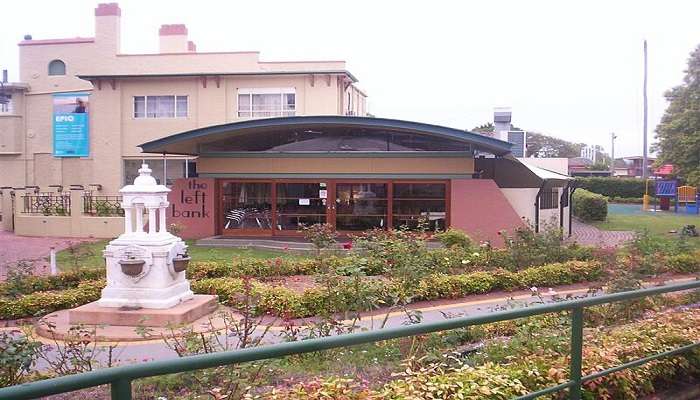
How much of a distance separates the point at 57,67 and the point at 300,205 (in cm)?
1895

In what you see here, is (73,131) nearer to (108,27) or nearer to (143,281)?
(108,27)

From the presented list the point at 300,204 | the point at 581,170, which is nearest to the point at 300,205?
the point at 300,204

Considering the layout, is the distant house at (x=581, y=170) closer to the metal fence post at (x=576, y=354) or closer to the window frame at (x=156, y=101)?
the window frame at (x=156, y=101)

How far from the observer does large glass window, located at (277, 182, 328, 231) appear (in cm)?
2186

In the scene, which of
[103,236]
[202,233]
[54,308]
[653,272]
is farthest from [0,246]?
[653,272]

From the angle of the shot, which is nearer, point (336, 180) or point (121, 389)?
point (121, 389)

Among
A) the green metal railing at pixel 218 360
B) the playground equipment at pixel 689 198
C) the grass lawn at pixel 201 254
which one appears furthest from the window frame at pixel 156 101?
the green metal railing at pixel 218 360

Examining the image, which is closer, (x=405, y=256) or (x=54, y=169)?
(x=405, y=256)

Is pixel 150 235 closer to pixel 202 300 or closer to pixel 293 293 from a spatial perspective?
pixel 202 300

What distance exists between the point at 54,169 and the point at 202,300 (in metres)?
25.7

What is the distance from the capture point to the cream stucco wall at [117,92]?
30.5 meters

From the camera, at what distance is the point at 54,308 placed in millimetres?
10859

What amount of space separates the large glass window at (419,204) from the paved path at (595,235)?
4379 mm

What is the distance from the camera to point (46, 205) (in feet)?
84.3
